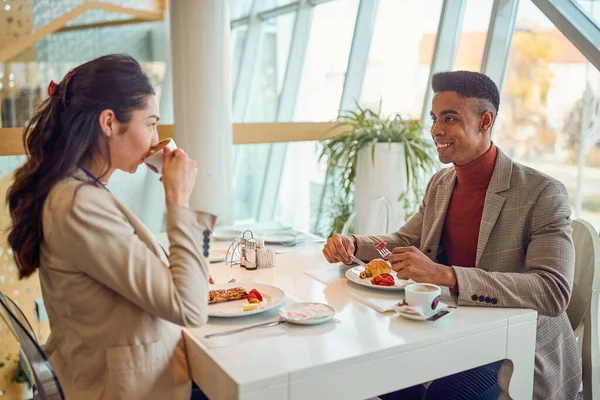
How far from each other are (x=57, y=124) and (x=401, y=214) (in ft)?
8.84

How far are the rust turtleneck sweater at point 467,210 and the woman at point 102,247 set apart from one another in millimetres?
1039

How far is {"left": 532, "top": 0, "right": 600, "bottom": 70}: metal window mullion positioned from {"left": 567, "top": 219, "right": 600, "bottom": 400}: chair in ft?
4.82

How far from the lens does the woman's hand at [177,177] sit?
1.42m

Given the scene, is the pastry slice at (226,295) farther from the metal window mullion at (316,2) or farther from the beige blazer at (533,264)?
the metal window mullion at (316,2)

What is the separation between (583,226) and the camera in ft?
6.88

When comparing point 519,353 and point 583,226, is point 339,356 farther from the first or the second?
point 583,226

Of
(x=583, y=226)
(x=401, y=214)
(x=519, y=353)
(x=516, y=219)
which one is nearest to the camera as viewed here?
(x=519, y=353)

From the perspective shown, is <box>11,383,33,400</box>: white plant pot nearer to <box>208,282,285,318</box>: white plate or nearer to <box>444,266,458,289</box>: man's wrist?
<box>208,282,285,318</box>: white plate

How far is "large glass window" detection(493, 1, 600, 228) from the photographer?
3.48m

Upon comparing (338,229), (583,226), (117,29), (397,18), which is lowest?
(338,229)

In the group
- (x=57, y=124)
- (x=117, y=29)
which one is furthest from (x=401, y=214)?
(x=57, y=124)

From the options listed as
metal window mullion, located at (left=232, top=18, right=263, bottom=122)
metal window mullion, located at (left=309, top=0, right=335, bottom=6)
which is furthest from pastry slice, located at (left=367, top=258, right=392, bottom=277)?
metal window mullion, located at (left=232, top=18, right=263, bottom=122)

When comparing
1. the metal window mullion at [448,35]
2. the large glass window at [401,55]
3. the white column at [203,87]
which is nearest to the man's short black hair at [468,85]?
the white column at [203,87]

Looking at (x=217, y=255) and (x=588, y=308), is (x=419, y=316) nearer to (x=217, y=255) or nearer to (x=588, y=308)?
(x=588, y=308)
